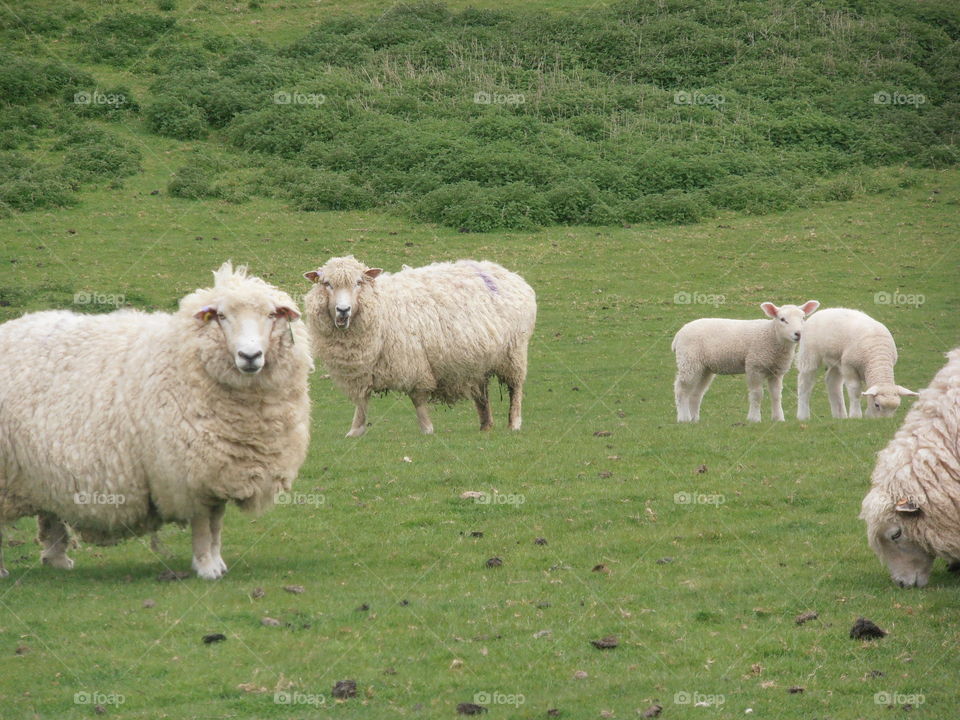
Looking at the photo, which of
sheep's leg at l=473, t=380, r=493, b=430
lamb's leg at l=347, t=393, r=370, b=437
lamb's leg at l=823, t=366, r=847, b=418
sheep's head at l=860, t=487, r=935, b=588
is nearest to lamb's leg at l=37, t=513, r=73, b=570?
lamb's leg at l=347, t=393, r=370, b=437

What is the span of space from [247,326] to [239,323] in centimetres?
12

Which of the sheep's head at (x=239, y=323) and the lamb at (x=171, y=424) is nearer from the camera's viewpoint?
the sheep's head at (x=239, y=323)

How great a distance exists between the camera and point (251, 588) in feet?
32.7

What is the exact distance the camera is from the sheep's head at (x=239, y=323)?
32.3ft

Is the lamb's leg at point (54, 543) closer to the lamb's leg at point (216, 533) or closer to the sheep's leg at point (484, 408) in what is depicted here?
the lamb's leg at point (216, 533)

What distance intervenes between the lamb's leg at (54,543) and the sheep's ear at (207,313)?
258cm

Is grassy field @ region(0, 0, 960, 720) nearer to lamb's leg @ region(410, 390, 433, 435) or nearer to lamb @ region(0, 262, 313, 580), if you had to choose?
lamb's leg @ region(410, 390, 433, 435)

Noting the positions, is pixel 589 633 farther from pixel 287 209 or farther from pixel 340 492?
pixel 287 209

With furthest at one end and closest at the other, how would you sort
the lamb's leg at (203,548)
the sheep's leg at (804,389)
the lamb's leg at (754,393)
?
the sheep's leg at (804,389), the lamb's leg at (754,393), the lamb's leg at (203,548)

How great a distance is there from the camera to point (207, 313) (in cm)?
1015

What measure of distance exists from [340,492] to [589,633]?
5339 mm

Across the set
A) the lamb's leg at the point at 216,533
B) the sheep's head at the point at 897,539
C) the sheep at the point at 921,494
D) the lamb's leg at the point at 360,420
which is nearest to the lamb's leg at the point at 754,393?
the lamb's leg at the point at 360,420

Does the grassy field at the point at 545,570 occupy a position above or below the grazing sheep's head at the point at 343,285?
below

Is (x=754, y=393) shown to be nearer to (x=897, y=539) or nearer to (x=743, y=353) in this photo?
(x=743, y=353)
